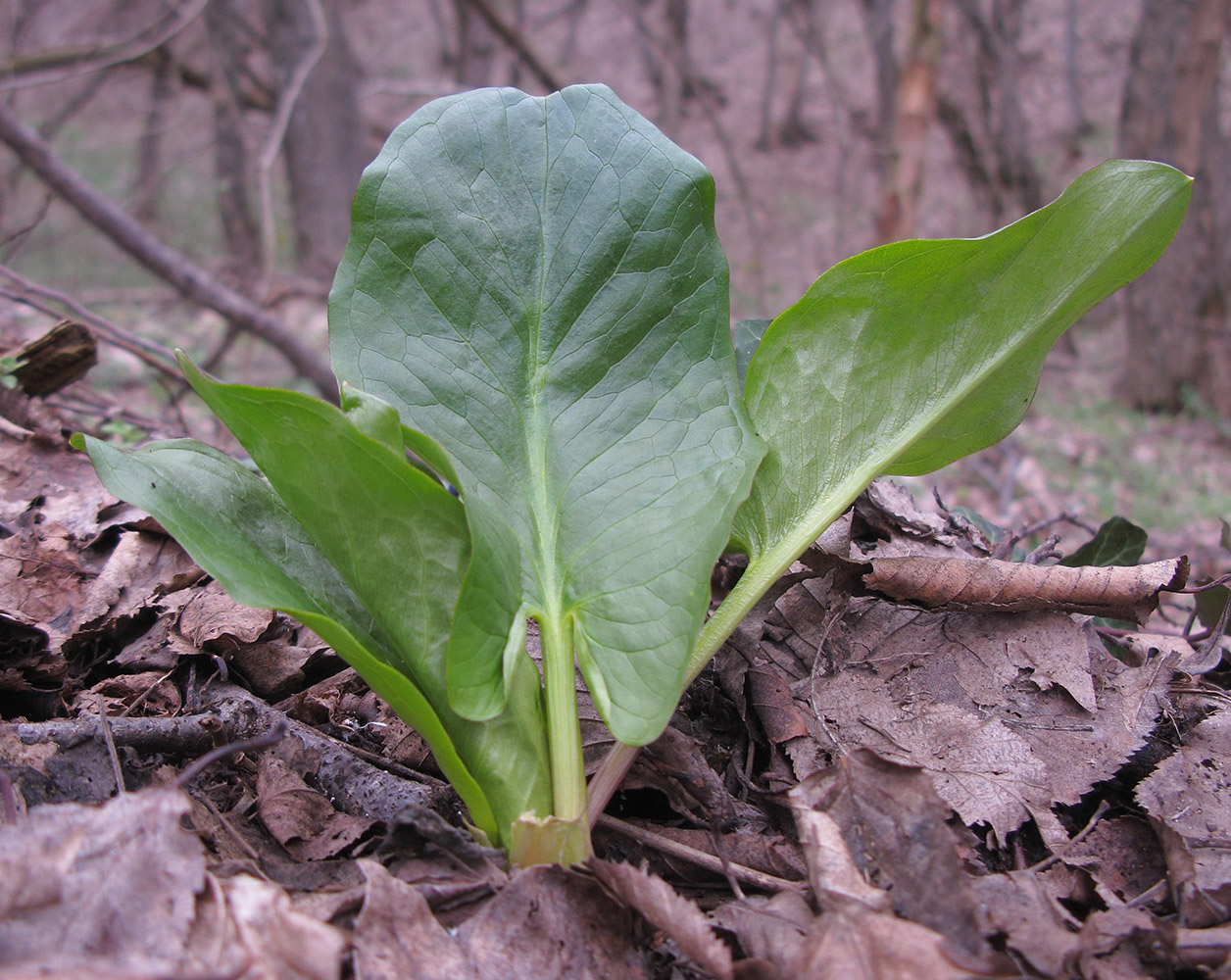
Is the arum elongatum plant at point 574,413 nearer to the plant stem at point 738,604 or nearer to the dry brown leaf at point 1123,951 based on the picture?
the plant stem at point 738,604

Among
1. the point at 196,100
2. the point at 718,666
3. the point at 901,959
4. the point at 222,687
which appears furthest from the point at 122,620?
the point at 196,100

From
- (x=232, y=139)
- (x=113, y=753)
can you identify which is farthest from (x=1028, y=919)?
(x=232, y=139)

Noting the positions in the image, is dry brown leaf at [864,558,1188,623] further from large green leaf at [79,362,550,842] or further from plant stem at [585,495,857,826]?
large green leaf at [79,362,550,842]

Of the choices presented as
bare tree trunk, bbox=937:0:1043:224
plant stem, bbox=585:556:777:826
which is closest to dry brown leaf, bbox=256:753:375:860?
plant stem, bbox=585:556:777:826

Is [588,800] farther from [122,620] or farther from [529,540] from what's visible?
[122,620]

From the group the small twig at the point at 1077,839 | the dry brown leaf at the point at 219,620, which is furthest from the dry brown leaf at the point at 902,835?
the dry brown leaf at the point at 219,620

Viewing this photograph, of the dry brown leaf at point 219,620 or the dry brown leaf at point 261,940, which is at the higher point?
the dry brown leaf at point 261,940
